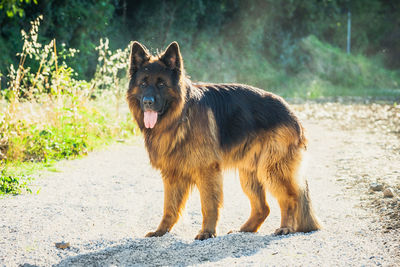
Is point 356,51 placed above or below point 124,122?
above

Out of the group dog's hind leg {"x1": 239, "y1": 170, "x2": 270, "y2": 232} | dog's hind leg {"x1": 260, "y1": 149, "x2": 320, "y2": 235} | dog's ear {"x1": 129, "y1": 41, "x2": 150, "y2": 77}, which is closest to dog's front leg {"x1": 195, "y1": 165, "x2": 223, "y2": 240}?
dog's hind leg {"x1": 239, "y1": 170, "x2": 270, "y2": 232}

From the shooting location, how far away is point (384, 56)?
31672mm

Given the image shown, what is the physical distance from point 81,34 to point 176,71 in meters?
12.4

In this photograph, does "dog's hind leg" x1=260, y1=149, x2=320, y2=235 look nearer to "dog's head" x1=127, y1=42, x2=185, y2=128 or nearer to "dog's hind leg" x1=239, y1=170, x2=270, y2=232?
"dog's hind leg" x1=239, y1=170, x2=270, y2=232

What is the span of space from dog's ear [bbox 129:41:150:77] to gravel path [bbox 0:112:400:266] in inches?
68.8

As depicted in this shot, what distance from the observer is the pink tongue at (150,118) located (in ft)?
15.6

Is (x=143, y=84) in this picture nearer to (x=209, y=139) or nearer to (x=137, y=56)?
(x=137, y=56)

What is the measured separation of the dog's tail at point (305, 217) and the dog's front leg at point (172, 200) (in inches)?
48.1

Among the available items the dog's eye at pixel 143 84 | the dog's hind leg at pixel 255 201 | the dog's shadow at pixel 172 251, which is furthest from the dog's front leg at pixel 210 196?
the dog's eye at pixel 143 84

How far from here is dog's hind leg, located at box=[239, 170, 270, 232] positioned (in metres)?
5.13

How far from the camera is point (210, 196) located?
15.6 ft

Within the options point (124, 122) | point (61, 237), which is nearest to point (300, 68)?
point (124, 122)

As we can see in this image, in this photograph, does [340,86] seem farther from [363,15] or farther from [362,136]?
[362,136]

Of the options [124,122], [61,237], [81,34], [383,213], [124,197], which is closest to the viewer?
[61,237]
